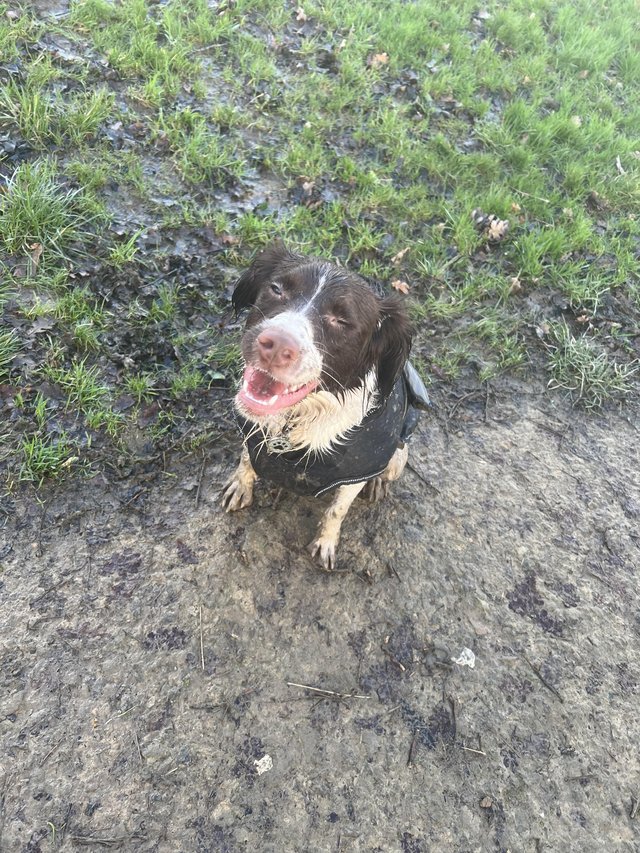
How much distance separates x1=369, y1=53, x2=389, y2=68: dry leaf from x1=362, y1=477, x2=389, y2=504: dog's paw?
4253 mm

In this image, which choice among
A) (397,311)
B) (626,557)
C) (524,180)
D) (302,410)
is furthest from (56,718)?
(524,180)

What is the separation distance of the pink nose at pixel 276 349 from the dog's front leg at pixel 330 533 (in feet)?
3.24

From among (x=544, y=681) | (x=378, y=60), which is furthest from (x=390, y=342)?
(x=378, y=60)

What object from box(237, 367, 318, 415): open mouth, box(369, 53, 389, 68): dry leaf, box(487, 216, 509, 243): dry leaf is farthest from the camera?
box(369, 53, 389, 68): dry leaf

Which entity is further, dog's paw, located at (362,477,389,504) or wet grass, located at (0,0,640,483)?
wet grass, located at (0,0,640,483)

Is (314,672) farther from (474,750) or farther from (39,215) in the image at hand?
(39,215)

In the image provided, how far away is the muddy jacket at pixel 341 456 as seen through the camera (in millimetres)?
2414

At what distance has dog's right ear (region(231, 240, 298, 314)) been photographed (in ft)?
8.14

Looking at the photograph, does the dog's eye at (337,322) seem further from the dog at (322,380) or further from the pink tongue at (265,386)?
the pink tongue at (265,386)

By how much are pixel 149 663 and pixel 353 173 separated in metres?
3.76

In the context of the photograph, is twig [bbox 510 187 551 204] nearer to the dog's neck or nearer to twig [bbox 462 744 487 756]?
the dog's neck

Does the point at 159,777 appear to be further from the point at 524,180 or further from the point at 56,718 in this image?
the point at 524,180

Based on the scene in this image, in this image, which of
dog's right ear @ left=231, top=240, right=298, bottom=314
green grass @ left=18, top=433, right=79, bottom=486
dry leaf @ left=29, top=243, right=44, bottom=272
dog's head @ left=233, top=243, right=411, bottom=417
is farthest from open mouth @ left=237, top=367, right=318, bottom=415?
dry leaf @ left=29, top=243, right=44, bottom=272

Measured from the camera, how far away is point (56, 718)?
221cm
